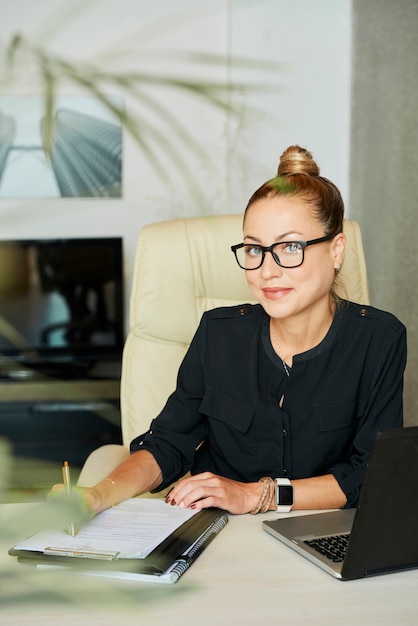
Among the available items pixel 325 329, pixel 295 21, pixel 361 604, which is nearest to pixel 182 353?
pixel 325 329

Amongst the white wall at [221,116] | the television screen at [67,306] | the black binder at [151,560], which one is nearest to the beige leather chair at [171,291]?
the black binder at [151,560]

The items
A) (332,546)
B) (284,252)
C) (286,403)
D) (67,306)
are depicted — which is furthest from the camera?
(67,306)

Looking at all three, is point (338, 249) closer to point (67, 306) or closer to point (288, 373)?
point (288, 373)

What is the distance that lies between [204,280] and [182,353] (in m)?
0.18

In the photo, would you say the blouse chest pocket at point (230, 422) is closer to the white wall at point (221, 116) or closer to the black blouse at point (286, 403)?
the black blouse at point (286, 403)

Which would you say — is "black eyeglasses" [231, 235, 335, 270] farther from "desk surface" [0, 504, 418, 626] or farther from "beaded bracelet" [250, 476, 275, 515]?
"desk surface" [0, 504, 418, 626]

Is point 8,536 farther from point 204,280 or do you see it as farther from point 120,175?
point 120,175

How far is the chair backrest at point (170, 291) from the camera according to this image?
1.76 metres

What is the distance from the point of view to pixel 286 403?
4.91ft

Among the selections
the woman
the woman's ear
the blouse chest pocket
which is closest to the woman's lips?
the woman

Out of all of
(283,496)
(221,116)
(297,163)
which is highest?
(221,116)

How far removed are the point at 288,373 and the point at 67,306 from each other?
8.09 ft

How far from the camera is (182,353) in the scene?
1.81 metres

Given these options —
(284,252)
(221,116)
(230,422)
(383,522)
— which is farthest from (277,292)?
(221,116)
